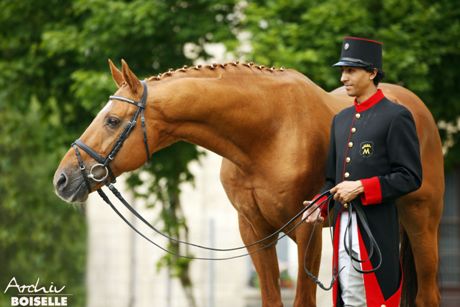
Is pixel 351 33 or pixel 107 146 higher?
pixel 351 33

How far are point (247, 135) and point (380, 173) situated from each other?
1009 mm

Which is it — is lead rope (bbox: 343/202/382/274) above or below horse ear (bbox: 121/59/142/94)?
below

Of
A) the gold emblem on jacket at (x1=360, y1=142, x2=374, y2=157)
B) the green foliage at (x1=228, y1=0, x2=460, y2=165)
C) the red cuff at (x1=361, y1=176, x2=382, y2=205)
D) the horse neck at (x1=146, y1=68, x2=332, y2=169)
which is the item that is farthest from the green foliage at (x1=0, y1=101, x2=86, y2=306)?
the red cuff at (x1=361, y1=176, x2=382, y2=205)

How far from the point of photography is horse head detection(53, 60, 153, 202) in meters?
6.23

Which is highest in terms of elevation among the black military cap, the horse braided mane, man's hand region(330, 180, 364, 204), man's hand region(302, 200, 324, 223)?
the horse braided mane

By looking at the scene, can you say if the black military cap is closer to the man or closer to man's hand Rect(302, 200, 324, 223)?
the man

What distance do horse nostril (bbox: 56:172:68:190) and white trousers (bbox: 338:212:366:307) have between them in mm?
1600

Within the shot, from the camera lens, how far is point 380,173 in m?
5.78

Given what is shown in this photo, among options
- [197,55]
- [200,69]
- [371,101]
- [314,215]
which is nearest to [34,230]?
[197,55]

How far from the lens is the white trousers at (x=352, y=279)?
5.73 meters

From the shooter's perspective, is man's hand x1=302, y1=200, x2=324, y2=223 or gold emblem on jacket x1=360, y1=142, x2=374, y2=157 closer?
gold emblem on jacket x1=360, y1=142, x2=374, y2=157

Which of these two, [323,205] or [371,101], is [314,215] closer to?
[323,205]

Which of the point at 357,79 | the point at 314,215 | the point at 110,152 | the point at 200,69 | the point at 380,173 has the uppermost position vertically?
the point at 200,69

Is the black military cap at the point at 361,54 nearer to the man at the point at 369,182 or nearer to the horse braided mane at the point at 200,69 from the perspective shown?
the man at the point at 369,182
